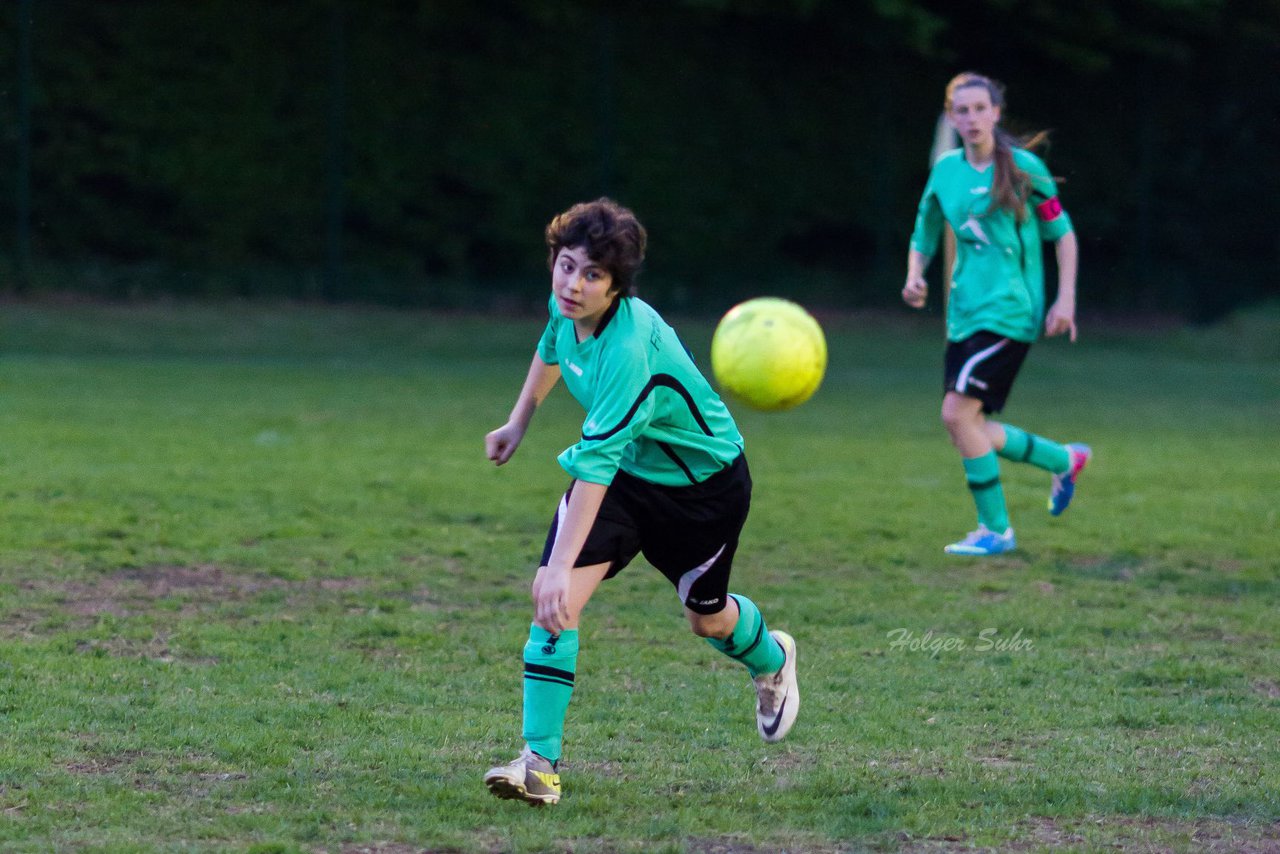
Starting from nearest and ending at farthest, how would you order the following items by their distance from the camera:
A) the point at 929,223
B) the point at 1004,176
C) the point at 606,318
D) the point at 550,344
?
the point at 606,318 → the point at 550,344 → the point at 1004,176 → the point at 929,223

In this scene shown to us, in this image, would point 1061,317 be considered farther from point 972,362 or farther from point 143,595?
point 143,595

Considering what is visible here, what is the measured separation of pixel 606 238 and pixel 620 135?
59.1 feet

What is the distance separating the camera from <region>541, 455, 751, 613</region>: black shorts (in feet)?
14.0

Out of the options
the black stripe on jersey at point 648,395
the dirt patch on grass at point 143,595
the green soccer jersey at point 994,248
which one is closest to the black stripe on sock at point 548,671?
the black stripe on jersey at point 648,395

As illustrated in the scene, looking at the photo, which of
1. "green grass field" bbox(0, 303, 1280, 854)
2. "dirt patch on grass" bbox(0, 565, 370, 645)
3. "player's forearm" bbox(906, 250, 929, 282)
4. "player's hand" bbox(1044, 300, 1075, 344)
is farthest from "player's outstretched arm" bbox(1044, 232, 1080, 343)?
"dirt patch on grass" bbox(0, 565, 370, 645)

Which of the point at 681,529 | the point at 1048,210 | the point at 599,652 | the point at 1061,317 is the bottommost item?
the point at 599,652

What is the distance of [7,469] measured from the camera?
9500mm

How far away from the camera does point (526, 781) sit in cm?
404

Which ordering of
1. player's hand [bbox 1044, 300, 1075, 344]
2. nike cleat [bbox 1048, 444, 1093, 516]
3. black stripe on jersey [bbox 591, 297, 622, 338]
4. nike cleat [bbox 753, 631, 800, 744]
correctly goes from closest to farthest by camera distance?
black stripe on jersey [bbox 591, 297, 622, 338], nike cleat [bbox 753, 631, 800, 744], player's hand [bbox 1044, 300, 1075, 344], nike cleat [bbox 1048, 444, 1093, 516]

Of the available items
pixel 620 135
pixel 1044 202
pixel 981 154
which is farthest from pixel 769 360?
pixel 620 135

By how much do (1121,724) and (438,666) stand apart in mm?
2274

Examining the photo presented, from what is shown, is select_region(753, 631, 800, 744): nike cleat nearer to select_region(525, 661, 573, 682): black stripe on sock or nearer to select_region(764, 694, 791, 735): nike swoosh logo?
select_region(764, 694, 791, 735): nike swoosh logo

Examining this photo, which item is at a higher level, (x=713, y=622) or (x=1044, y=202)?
(x=1044, y=202)

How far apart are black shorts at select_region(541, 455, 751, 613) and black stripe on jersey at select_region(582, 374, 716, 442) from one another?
0.63 feet
